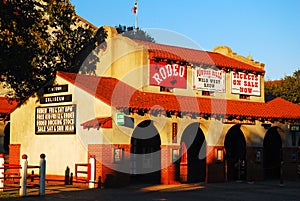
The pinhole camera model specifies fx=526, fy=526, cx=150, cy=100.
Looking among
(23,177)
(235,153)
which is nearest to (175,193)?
(23,177)

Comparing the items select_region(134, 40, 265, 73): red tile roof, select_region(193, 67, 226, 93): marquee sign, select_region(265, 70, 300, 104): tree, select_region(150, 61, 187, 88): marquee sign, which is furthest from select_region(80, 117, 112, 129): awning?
select_region(265, 70, 300, 104): tree

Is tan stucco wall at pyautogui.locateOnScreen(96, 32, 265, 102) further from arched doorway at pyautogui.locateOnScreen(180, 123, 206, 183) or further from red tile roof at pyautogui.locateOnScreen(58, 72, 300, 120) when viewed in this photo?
arched doorway at pyautogui.locateOnScreen(180, 123, 206, 183)

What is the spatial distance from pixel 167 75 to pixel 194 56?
3.33m

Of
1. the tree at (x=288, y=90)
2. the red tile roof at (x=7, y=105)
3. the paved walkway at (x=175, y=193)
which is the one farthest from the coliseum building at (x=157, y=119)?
the tree at (x=288, y=90)

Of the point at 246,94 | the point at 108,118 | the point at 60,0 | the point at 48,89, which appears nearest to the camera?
the point at 108,118

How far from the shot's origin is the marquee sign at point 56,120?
82.1ft

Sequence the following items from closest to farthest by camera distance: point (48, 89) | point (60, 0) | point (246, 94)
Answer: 1. point (48, 89)
2. point (60, 0)
3. point (246, 94)

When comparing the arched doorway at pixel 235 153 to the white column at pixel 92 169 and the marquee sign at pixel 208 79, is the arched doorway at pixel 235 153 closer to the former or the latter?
the marquee sign at pixel 208 79

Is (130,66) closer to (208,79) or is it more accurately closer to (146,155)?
(208,79)

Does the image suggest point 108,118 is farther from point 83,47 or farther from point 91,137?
point 83,47

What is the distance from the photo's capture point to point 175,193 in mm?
21734

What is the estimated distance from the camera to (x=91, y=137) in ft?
78.8

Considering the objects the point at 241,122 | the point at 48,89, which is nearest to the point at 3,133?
the point at 48,89

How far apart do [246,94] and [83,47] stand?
10602mm
